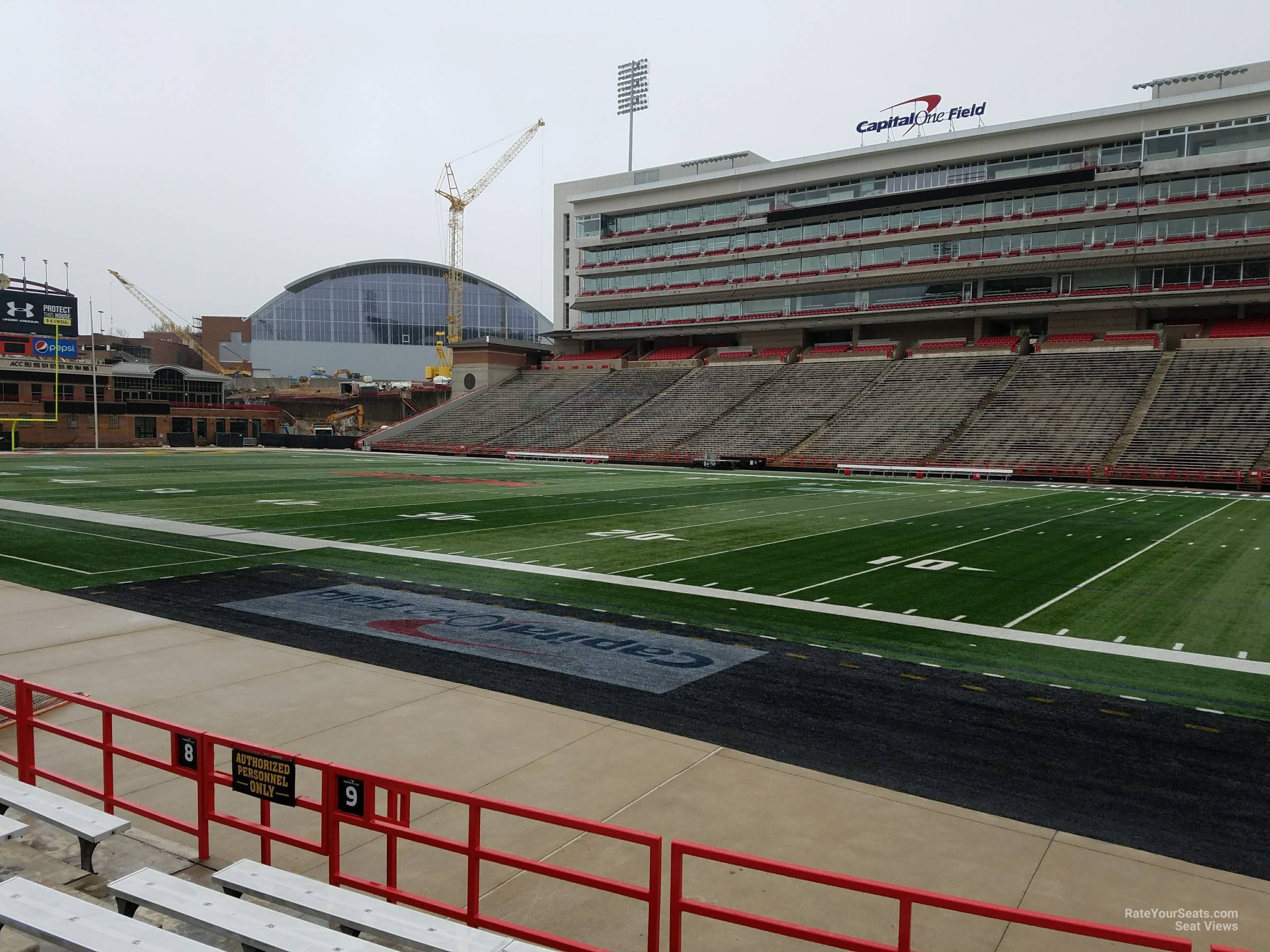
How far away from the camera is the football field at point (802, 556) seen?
42.5 feet

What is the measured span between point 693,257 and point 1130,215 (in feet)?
117

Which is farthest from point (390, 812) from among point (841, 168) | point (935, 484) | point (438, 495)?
point (841, 168)

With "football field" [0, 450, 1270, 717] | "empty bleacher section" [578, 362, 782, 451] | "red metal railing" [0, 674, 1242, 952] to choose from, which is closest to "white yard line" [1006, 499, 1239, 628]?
"football field" [0, 450, 1270, 717]

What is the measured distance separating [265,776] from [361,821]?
2.56 ft

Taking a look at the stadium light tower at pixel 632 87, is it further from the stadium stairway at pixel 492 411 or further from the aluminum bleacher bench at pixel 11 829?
the aluminum bleacher bench at pixel 11 829

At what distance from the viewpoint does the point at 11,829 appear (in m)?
5.58

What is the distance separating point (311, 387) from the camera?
9888 centimetres

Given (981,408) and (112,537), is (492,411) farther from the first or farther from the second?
(112,537)

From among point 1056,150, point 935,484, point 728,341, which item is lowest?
point 935,484

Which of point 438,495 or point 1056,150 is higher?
point 1056,150

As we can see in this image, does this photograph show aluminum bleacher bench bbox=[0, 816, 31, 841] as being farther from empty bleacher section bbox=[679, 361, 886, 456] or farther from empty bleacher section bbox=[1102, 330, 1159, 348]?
empty bleacher section bbox=[1102, 330, 1159, 348]

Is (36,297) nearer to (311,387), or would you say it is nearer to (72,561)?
(311,387)

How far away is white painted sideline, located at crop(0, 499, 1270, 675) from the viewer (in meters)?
12.5

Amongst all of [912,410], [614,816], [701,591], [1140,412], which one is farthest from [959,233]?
[614,816]
